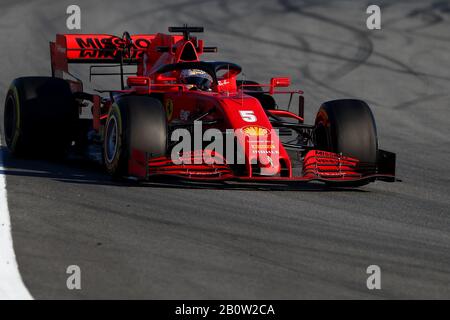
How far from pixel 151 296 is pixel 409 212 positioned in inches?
161

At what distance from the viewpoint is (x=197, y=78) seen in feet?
39.5

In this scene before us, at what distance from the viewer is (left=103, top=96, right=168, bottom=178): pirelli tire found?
34.4 ft

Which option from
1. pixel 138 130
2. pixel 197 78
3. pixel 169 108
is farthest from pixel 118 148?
pixel 197 78

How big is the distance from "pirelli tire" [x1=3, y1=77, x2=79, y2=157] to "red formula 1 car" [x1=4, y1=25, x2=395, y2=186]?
1 cm

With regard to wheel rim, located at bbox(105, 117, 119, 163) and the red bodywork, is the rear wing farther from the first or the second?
wheel rim, located at bbox(105, 117, 119, 163)

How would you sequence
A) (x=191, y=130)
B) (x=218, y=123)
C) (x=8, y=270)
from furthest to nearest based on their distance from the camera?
(x=191, y=130), (x=218, y=123), (x=8, y=270)

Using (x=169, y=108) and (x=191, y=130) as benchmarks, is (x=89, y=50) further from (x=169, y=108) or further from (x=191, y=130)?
(x=191, y=130)

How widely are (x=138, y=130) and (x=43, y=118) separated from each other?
2062 mm

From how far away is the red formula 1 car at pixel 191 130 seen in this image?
10.4m

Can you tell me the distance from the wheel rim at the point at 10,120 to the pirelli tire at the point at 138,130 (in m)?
2.13

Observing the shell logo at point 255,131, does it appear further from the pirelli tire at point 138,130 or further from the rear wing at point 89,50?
the rear wing at point 89,50

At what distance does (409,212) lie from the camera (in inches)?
393
